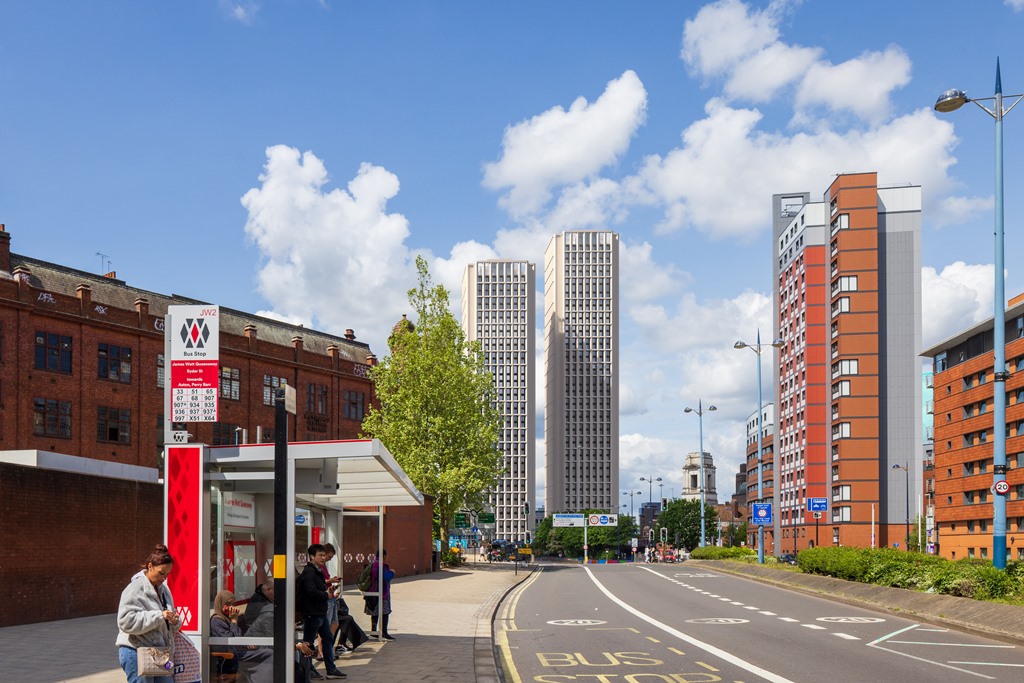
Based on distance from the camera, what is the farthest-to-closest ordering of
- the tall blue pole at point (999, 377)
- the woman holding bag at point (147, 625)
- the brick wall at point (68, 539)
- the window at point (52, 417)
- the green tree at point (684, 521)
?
the green tree at point (684, 521), the window at point (52, 417), the tall blue pole at point (999, 377), the brick wall at point (68, 539), the woman holding bag at point (147, 625)

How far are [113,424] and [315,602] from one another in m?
37.3

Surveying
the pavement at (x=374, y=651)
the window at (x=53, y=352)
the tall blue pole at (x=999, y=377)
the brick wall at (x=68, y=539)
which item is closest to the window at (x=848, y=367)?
the window at (x=53, y=352)

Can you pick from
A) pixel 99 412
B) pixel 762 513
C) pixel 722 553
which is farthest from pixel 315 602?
pixel 722 553

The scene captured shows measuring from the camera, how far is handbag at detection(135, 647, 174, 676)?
24.5 feet

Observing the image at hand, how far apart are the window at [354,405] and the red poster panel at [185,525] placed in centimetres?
5420

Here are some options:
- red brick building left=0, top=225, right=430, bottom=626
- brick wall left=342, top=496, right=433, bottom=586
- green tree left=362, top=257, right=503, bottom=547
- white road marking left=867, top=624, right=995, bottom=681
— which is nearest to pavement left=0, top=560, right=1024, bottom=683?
red brick building left=0, top=225, right=430, bottom=626

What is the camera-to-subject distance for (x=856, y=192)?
95.9 meters

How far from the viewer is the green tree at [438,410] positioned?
49.2 meters

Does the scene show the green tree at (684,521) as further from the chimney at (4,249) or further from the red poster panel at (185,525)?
the red poster panel at (185,525)

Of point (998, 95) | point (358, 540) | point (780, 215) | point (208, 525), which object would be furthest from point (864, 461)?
point (208, 525)

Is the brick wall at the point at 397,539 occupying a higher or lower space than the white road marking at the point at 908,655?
lower

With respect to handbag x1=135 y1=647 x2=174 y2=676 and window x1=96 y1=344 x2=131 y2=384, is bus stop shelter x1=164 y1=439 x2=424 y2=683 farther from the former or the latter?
window x1=96 y1=344 x2=131 y2=384

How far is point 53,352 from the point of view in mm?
43031

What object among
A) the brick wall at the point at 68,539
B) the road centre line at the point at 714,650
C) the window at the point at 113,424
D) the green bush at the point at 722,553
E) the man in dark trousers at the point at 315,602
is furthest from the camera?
the green bush at the point at 722,553
